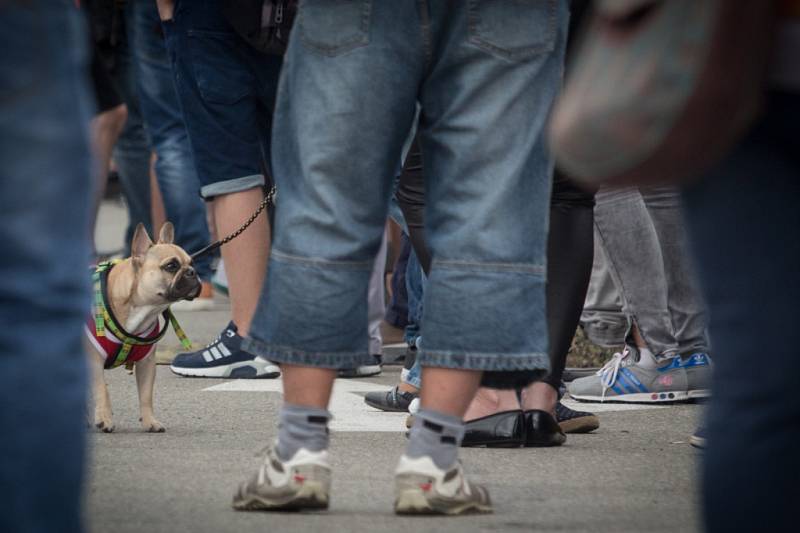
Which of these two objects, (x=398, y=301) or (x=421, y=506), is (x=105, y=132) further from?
(x=421, y=506)

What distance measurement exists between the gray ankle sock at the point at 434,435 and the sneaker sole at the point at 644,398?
225 cm

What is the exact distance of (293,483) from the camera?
3.12 m

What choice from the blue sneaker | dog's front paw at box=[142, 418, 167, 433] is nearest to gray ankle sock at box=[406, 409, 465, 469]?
dog's front paw at box=[142, 418, 167, 433]

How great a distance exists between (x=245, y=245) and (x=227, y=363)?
543mm

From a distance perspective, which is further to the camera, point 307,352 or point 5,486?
point 307,352

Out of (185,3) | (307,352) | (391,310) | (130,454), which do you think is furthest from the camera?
(391,310)

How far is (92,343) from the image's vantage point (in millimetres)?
4633

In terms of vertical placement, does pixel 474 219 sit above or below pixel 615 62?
below

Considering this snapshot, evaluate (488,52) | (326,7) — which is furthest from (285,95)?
(488,52)

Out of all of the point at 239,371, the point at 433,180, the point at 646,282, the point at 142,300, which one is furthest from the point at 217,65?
the point at 433,180

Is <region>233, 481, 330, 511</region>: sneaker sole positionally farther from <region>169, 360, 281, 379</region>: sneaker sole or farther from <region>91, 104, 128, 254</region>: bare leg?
<region>91, 104, 128, 254</region>: bare leg

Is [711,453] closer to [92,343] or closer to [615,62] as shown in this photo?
[615,62]

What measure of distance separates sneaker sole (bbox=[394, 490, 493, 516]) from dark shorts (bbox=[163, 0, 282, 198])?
8.32ft

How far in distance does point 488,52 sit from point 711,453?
1.44 meters
